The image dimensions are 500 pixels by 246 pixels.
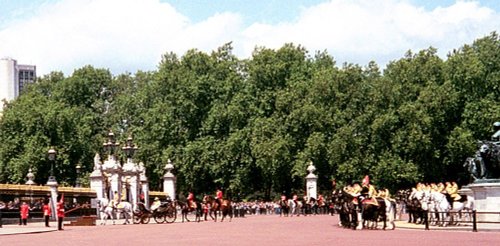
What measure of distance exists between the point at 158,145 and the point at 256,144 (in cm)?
1041

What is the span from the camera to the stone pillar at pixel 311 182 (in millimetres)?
67069

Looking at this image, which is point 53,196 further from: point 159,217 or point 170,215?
point 170,215

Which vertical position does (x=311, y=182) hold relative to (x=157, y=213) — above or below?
above

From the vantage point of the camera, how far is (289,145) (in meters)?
70.6

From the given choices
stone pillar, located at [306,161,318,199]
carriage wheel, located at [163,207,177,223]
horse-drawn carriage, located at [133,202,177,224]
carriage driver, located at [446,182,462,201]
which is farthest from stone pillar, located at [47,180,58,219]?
stone pillar, located at [306,161,318,199]

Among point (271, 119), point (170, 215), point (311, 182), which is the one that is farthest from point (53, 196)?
point (271, 119)

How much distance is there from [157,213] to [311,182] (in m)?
22.7

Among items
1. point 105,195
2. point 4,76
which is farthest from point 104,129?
point 4,76

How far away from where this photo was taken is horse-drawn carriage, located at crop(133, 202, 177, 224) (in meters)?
45.2

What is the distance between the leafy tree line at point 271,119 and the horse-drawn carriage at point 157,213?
69.4 feet

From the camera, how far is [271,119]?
7244cm

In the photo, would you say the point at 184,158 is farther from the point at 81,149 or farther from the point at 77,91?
the point at 77,91

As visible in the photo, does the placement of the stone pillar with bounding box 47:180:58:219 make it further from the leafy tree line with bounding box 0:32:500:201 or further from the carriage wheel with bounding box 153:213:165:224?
the leafy tree line with bounding box 0:32:500:201

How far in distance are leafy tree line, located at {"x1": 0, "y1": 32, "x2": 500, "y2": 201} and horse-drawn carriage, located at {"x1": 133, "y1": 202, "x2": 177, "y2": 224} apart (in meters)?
21.2
